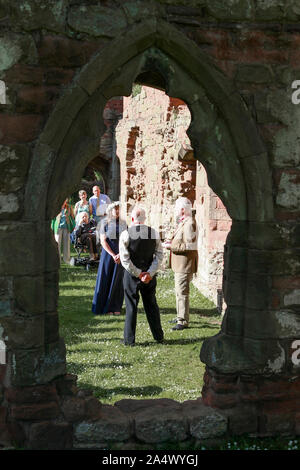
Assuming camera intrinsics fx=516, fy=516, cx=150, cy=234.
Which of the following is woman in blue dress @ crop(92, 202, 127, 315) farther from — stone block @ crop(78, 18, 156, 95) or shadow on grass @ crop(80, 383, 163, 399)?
stone block @ crop(78, 18, 156, 95)

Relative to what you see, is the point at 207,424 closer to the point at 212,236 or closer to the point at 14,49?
the point at 14,49

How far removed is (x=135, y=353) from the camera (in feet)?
19.5

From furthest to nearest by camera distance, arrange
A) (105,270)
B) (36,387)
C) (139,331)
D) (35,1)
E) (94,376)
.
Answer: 1. (105,270)
2. (139,331)
3. (94,376)
4. (36,387)
5. (35,1)

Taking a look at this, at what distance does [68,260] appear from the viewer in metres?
12.3

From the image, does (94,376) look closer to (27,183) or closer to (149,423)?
(149,423)

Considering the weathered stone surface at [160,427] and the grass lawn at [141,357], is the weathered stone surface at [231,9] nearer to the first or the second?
the weathered stone surface at [160,427]

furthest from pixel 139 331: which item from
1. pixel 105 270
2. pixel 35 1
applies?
pixel 35 1

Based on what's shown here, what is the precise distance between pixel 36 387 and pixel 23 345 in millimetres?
308

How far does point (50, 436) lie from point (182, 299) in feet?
12.8

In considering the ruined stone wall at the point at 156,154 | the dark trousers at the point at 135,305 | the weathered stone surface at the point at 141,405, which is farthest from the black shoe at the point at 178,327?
the ruined stone wall at the point at 156,154

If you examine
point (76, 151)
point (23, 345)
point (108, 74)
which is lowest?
point (23, 345)

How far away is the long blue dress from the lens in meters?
7.45

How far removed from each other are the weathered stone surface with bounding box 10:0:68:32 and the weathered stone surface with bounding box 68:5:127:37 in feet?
0.20

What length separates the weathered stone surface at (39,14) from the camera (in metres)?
3.15
